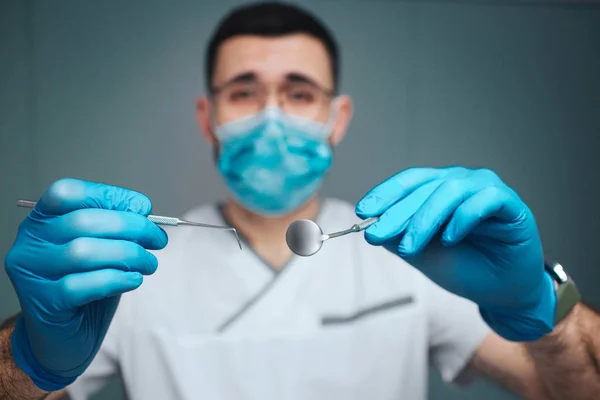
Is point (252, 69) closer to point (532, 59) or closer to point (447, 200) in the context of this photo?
point (447, 200)

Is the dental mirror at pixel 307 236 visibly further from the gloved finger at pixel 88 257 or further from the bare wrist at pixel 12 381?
the bare wrist at pixel 12 381

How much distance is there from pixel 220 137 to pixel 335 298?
594mm

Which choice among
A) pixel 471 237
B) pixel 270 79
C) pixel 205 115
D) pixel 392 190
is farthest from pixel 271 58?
pixel 471 237

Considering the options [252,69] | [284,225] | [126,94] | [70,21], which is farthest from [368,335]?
[70,21]

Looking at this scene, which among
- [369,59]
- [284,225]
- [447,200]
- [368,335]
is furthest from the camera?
[369,59]

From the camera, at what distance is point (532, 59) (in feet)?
5.34

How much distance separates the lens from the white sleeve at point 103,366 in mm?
1253

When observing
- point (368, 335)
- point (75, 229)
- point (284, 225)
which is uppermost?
point (75, 229)

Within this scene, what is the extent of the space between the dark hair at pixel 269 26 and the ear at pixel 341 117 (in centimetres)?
6

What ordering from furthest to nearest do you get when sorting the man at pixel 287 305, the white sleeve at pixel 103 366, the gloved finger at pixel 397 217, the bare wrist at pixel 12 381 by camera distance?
the white sleeve at pixel 103 366 → the man at pixel 287 305 → the bare wrist at pixel 12 381 → the gloved finger at pixel 397 217

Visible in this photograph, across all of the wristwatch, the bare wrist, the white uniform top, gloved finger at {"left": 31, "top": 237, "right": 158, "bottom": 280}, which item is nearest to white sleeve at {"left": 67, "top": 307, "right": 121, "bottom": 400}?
the white uniform top

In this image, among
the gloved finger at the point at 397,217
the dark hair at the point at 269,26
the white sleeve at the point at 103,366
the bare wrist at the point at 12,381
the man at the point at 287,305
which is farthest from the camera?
the dark hair at the point at 269,26

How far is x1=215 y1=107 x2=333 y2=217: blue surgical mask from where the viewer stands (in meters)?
1.27

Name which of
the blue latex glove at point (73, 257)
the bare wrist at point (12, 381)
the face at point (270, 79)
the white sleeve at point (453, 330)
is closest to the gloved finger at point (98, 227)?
the blue latex glove at point (73, 257)
